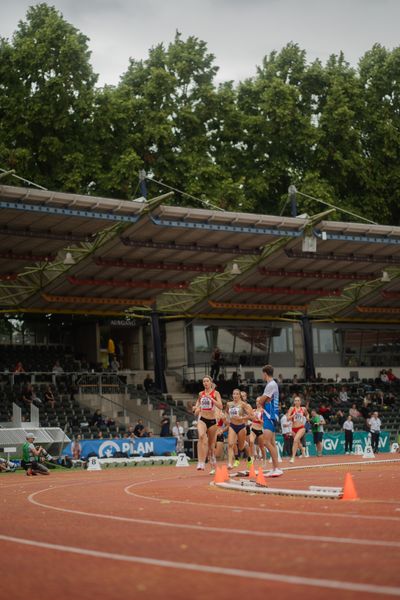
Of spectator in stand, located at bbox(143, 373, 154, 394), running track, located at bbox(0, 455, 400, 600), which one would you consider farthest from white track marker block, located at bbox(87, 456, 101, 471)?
running track, located at bbox(0, 455, 400, 600)

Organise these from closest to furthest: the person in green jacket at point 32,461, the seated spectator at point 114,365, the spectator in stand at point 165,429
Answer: the person in green jacket at point 32,461 → the spectator in stand at point 165,429 → the seated spectator at point 114,365

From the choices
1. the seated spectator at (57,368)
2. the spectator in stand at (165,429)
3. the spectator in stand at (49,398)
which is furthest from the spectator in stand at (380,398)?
the spectator in stand at (49,398)

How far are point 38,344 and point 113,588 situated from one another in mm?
48083

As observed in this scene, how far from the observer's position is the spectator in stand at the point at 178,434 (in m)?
41.3

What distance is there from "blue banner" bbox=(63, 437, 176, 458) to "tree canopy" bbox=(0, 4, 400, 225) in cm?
1457

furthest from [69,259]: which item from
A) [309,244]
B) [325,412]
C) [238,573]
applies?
[238,573]

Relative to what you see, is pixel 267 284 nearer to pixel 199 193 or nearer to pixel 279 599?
pixel 199 193

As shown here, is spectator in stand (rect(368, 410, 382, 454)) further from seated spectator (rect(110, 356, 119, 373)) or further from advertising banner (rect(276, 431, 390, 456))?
seated spectator (rect(110, 356, 119, 373))

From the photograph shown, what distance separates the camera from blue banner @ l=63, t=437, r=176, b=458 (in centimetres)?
3859

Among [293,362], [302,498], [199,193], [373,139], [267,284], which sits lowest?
[302,498]

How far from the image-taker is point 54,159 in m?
51.2

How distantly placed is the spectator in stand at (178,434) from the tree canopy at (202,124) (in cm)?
1307

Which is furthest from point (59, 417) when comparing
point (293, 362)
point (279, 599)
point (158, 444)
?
point (279, 599)

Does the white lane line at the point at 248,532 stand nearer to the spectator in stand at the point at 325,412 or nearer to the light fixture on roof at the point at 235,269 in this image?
the spectator in stand at the point at 325,412
